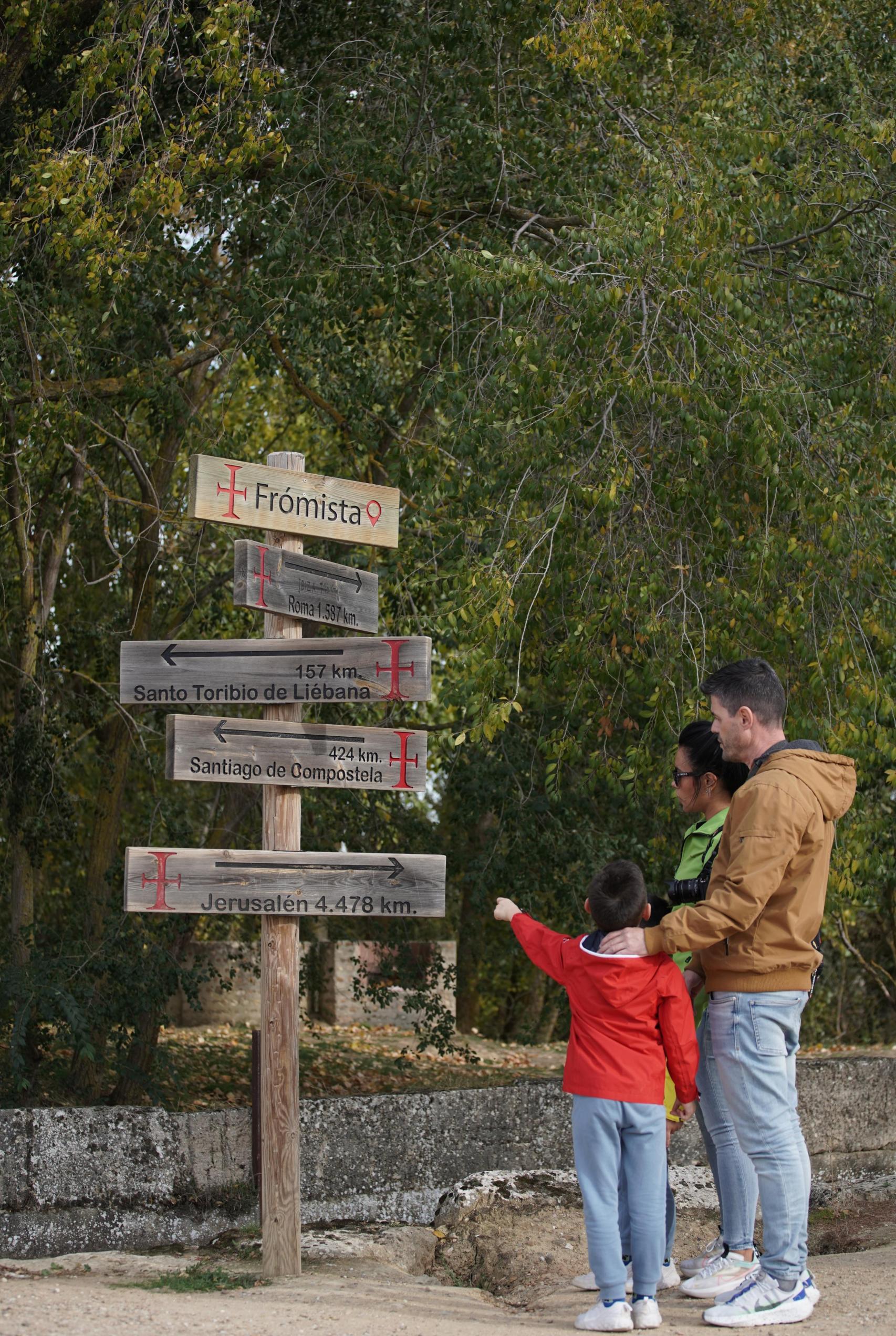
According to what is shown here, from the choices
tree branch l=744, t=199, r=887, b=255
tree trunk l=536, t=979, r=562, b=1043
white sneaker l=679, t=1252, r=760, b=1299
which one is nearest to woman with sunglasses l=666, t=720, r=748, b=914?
white sneaker l=679, t=1252, r=760, b=1299

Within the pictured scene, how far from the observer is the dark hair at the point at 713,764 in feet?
15.0

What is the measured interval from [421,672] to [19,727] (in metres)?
4.60

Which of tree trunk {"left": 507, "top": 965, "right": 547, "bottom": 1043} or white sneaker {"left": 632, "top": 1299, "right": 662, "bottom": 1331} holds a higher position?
white sneaker {"left": 632, "top": 1299, "right": 662, "bottom": 1331}

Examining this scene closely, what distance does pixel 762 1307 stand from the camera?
395 centimetres

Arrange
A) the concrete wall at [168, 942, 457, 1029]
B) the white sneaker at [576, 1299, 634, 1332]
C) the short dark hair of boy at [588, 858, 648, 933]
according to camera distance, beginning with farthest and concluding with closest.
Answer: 1. the concrete wall at [168, 942, 457, 1029]
2. the short dark hair of boy at [588, 858, 648, 933]
3. the white sneaker at [576, 1299, 634, 1332]

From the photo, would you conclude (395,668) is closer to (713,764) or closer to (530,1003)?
(713,764)

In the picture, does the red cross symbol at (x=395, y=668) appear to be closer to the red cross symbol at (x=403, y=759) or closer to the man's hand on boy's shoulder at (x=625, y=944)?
the red cross symbol at (x=403, y=759)

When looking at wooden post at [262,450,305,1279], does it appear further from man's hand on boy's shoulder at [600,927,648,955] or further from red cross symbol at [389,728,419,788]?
man's hand on boy's shoulder at [600,927,648,955]

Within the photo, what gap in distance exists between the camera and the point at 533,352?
230 inches

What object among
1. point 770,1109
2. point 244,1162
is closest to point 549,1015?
point 244,1162

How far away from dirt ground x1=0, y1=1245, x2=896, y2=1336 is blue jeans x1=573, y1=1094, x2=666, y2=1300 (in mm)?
216

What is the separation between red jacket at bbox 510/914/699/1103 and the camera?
3.95 meters

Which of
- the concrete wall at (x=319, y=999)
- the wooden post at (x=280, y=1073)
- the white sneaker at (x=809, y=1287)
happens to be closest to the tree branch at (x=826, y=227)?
the wooden post at (x=280, y=1073)

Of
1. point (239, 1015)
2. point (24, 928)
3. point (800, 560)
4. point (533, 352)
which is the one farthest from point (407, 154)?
point (239, 1015)
